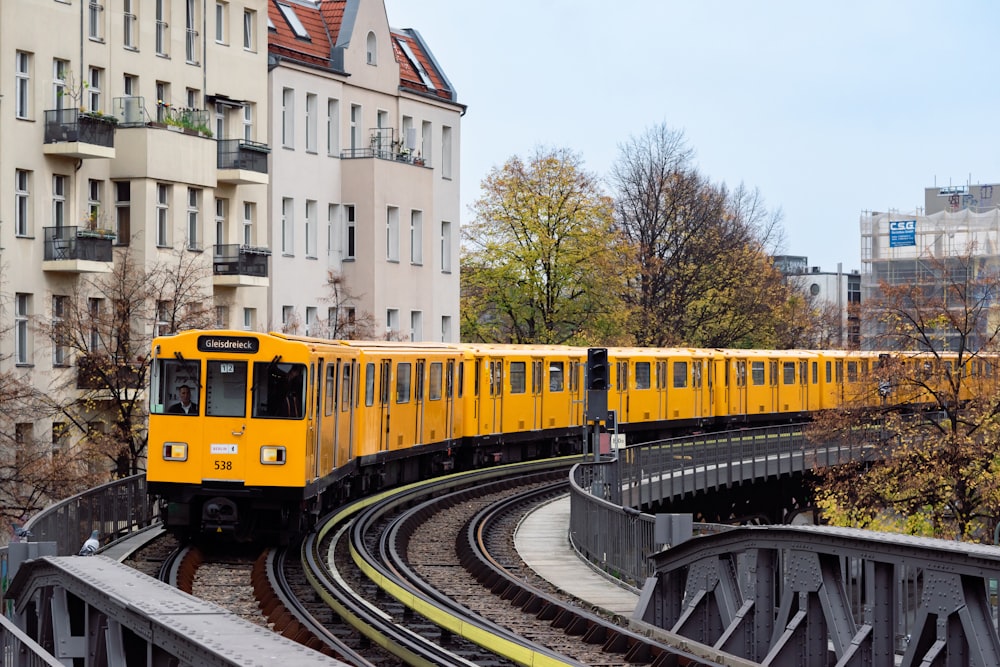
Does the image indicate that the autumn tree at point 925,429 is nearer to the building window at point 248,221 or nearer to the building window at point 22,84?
the building window at point 248,221

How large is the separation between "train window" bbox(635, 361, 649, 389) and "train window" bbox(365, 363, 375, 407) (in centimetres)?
1887

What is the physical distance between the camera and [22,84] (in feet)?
137

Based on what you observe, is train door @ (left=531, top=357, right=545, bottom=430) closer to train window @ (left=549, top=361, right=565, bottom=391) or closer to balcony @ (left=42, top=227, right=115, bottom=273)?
train window @ (left=549, top=361, right=565, bottom=391)

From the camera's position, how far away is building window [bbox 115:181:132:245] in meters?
45.1

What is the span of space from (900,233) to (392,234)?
5183 centimetres

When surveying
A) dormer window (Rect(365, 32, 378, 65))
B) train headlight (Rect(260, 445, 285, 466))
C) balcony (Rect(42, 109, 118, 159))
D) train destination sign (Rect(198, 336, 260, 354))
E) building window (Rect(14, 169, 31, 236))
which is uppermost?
dormer window (Rect(365, 32, 378, 65))

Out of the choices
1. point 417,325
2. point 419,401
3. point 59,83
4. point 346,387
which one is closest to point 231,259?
point 59,83

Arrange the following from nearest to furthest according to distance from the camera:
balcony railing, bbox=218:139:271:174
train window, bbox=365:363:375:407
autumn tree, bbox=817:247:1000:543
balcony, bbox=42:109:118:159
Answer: train window, bbox=365:363:375:407 → autumn tree, bbox=817:247:1000:543 → balcony, bbox=42:109:118:159 → balcony railing, bbox=218:139:271:174

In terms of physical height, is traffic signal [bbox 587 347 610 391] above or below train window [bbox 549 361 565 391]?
above

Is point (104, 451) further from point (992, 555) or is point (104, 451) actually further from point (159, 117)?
point (992, 555)

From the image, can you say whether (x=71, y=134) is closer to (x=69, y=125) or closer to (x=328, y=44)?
(x=69, y=125)

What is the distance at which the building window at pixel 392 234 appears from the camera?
57.7 metres

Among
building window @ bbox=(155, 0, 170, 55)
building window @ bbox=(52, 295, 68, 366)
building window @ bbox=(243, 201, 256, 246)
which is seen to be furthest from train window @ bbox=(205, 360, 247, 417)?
building window @ bbox=(243, 201, 256, 246)

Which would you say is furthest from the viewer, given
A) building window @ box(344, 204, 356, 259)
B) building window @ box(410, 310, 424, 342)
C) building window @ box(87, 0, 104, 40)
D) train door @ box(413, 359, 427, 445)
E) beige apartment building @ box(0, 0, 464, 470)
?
building window @ box(410, 310, 424, 342)
